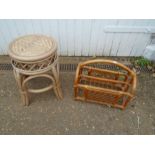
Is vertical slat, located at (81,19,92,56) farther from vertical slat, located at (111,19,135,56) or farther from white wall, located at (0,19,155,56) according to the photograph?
vertical slat, located at (111,19,135,56)

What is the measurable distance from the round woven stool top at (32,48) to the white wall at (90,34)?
0.61 metres

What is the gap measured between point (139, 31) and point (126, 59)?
19.8 inches

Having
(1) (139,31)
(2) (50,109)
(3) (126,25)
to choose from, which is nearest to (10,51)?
(2) (50,109)

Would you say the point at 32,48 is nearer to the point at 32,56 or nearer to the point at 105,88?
the point at 32,56

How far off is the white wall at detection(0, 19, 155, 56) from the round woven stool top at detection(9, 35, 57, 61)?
611 millimetres

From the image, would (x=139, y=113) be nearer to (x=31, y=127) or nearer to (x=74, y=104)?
(x=74, y=104)

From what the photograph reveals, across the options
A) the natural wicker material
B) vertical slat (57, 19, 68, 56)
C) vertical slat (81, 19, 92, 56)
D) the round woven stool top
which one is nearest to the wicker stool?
the round woven stool top

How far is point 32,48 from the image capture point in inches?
60.9

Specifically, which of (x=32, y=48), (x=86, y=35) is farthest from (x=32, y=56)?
(x=86, y=35)

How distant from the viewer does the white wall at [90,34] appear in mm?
2182

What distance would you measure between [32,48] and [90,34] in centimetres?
106

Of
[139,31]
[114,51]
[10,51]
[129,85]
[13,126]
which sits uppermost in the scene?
[10,51]

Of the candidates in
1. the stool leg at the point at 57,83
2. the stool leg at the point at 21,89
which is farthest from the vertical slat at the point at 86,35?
the stool leg at the point at 21,89

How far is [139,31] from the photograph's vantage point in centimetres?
224
